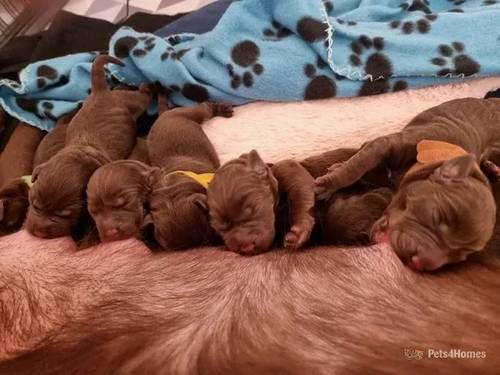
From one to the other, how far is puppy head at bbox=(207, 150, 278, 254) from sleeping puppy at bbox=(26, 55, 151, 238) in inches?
14.9

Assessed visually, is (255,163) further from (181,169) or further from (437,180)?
(437,180)

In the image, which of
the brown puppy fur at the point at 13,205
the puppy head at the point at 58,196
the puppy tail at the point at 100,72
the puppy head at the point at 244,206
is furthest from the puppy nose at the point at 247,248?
the puppy tail at the point at 100,72

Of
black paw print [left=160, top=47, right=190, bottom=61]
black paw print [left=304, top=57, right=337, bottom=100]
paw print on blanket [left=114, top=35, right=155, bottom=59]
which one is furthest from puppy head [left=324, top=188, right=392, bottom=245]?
paw print on blanket [left=114, top=35, right=155, bottom=59]

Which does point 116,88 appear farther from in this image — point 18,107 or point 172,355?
point 172,355

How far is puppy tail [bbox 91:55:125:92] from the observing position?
1.70m

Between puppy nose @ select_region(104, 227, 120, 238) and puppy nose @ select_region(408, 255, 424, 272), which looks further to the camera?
puppy nose @ select_region(104, 227, 120, 238)

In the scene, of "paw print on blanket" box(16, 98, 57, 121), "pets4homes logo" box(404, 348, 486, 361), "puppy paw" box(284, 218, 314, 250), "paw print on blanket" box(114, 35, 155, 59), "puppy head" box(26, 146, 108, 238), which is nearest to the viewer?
"pets4homes logo" box(404, 348, 486, 361)

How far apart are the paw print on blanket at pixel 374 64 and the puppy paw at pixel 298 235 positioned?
1.69ft

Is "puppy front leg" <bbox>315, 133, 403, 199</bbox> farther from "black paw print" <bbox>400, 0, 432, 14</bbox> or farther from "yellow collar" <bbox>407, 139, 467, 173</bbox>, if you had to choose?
"black paw print" <bbox>400, 0, 432, 14</bbox>

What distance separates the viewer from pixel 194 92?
1710 mm

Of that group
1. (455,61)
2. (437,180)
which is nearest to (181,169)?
(437,180)

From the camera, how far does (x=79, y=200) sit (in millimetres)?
1438

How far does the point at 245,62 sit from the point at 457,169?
0.73 m

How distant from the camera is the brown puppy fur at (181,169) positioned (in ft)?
4.21
